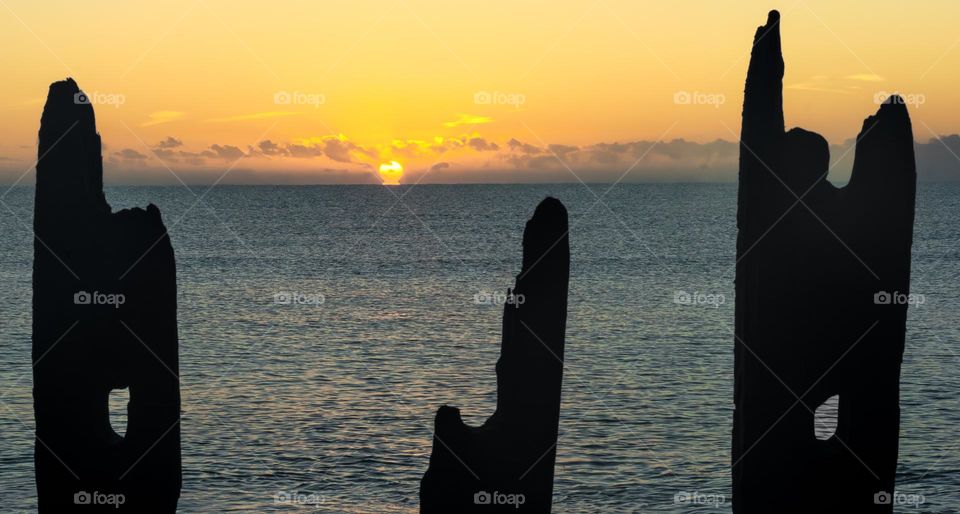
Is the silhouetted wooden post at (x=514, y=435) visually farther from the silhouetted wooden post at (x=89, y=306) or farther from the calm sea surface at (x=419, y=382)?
the calm sea surface at (x=419, y=382)

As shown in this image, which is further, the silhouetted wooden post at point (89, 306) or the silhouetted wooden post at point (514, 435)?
the silhouetted wooden post at point (89, 306)

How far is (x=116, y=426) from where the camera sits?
35906 mm

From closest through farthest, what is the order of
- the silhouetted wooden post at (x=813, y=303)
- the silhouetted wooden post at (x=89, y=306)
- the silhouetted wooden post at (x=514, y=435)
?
the silhouetted wooden post at (x=813, y=303)
the silhouetted wooden post at (x=514, y=435)
the silhouetted wooden post at (x=89, y=306)

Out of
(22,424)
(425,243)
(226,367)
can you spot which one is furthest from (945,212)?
(22,424)

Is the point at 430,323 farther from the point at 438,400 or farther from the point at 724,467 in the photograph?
the point at 724,467

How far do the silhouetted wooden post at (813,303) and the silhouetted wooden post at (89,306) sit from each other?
30.2ft

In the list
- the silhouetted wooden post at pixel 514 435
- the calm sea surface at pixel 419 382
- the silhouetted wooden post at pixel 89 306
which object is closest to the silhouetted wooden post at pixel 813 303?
the silhouetted wooden post at pixel 514 435

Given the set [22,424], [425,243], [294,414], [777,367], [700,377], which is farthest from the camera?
[425,243]

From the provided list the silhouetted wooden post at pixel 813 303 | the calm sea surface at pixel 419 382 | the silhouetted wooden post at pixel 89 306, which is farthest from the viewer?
the calm sea surface at pixel 419 382

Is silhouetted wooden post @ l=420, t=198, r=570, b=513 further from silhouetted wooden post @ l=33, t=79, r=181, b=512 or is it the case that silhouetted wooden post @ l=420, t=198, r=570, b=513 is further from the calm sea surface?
the calm sea surface

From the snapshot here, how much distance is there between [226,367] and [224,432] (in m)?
11.6

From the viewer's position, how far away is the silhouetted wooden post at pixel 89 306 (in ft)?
61.6

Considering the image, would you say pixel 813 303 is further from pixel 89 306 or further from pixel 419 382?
pixel 419 382

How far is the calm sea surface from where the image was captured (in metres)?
31.1
